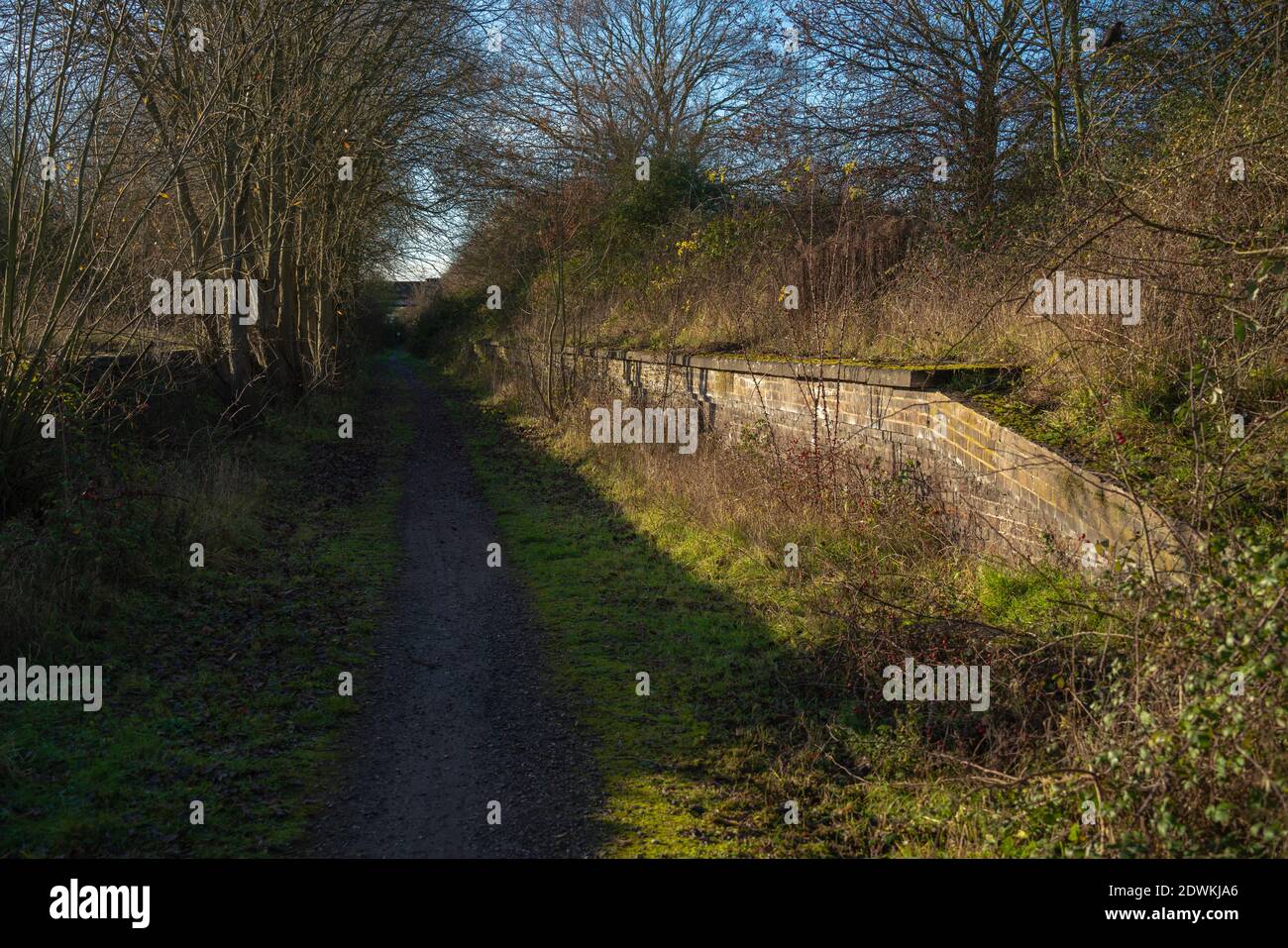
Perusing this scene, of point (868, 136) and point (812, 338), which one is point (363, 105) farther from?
point (812, 338)

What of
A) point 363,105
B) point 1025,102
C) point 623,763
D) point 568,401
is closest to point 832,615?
point 623,763

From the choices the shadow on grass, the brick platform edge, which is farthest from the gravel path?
the brick platform edge

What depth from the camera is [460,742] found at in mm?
5664

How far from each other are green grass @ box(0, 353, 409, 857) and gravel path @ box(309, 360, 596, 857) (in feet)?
0.83

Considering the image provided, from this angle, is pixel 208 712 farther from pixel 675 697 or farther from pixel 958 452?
pixel 958 452

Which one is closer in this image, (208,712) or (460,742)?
(460,742)

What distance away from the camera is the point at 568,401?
60.3 feet

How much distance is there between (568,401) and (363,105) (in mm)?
7551

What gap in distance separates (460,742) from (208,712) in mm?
1745

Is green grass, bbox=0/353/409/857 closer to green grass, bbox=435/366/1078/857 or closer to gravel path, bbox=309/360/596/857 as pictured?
gravel path, bbox=309/360/596/857

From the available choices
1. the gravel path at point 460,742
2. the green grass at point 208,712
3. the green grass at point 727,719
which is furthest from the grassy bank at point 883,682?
the green grass at point 208,712

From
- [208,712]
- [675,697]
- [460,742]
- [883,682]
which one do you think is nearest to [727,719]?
[675,697]

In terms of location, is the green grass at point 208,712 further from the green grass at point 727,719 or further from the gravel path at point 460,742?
the green grass at point 727,719

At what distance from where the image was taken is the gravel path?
4.59 meters
